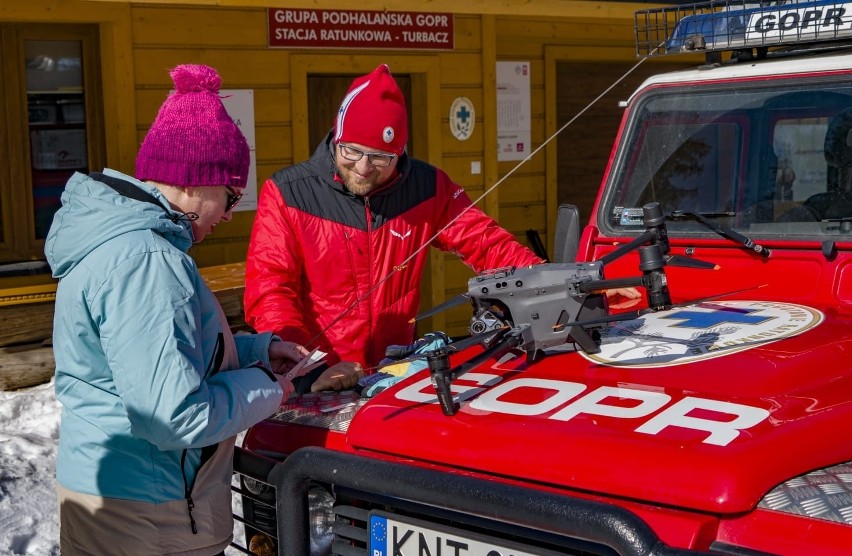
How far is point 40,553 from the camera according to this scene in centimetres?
469

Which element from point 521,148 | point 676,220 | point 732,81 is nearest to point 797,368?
point 676,220

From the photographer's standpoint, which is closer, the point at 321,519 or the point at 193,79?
the point at 193,79

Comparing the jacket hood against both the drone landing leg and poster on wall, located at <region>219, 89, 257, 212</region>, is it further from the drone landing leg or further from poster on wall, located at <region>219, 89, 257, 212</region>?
poster on wall, located at <region>219, 89, 257, 212</region>

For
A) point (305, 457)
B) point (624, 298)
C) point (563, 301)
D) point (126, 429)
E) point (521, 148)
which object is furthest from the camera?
point (521, 148)

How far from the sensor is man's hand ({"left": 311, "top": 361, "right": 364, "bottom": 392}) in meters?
3.21

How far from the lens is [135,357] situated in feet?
7.76

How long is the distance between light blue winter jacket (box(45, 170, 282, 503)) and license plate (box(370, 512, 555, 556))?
0.37 meters

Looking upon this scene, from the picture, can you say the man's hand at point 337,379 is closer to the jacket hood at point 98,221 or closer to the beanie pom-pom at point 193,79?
the jacket hood at point 98,221

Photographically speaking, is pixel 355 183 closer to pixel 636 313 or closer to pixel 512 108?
pixel 636 313

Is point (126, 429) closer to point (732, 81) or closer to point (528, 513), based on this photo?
point (528, 513)

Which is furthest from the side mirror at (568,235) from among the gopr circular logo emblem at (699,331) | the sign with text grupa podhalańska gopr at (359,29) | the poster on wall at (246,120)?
the sign with text grupa podhalańska gopr at (359,29)

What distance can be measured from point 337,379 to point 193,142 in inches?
35.9

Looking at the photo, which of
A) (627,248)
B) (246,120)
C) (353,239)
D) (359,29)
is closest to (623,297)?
(627,248)

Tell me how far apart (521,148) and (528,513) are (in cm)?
800
